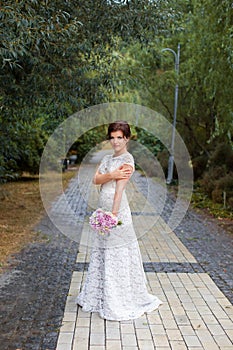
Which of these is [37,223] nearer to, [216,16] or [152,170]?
[216,16]

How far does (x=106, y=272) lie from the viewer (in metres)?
3.94

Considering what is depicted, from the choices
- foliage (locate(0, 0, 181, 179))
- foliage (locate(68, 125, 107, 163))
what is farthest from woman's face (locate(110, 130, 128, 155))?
foliage (locate(68, 125, 107, 163))

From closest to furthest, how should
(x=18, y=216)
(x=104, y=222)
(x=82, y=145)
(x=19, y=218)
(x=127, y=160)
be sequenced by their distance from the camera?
(x=104, y=222), (x=127, y=160), (x=19, y=218), (x=18, y=216), (x=82, y=145)

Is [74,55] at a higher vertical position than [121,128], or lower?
higher

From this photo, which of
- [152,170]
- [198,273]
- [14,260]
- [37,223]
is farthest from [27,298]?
[152,170]

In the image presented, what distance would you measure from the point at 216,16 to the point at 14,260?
5887mm

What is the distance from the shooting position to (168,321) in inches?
154

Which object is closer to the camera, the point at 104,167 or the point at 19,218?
the point at 104,167

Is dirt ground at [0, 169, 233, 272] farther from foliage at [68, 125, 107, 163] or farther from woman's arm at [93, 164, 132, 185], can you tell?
foliage at [68, 125, 107, 163]

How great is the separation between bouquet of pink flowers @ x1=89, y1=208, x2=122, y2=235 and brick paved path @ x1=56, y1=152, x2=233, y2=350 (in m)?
0.86

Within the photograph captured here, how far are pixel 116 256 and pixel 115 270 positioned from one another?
13 cm

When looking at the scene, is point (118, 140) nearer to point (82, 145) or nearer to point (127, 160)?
point (127, 160)

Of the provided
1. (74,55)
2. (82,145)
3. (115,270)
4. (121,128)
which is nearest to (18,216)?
(74,55)

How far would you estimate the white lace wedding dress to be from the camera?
393 centimetres
